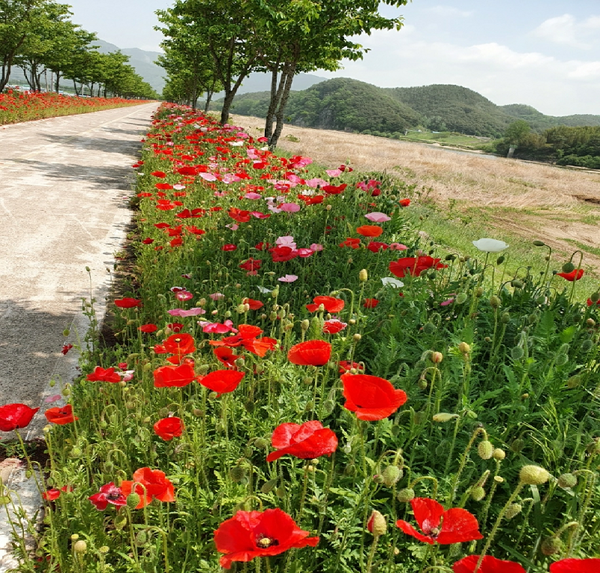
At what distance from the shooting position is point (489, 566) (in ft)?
3.10

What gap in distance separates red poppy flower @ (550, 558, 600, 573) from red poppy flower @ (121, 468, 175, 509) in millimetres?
961

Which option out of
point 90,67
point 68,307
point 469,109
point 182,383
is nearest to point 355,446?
point 182,383

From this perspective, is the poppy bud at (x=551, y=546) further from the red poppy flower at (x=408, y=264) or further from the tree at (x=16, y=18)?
the tree at (x=16, y=18)

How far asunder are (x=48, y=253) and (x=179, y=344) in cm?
323

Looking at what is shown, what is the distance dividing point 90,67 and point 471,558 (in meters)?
58.2

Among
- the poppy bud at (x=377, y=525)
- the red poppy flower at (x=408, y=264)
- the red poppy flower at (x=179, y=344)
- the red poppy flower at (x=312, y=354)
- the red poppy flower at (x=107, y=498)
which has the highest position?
the red poppy flower at (x=408, y=264)

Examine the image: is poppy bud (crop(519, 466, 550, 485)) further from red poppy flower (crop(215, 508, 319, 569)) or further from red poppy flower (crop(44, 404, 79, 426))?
red poppy flower (crop(44, 404, 79, 426))

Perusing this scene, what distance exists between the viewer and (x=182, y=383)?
1513 millimetres

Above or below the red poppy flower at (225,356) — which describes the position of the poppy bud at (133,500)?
below

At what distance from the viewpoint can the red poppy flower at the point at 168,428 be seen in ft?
5.05

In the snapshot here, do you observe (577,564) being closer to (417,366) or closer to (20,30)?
(417,366)

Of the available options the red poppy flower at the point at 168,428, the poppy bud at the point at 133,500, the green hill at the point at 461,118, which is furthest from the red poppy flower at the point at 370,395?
the green hill at the point at 461,118

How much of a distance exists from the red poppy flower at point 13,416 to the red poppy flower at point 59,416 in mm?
164

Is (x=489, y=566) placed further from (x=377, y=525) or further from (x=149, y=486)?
(x=149, y=486)
